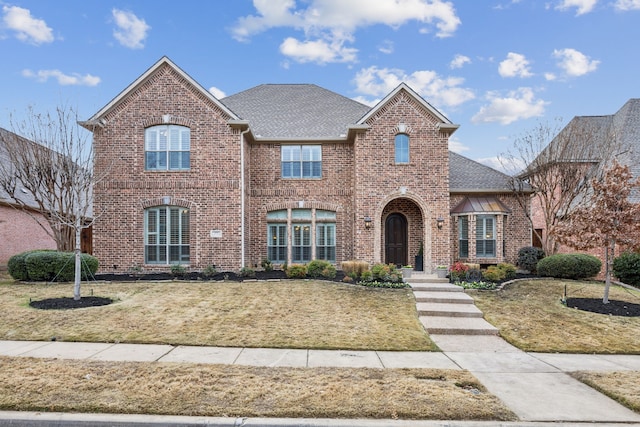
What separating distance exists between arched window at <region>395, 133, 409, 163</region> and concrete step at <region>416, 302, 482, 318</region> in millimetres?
6949

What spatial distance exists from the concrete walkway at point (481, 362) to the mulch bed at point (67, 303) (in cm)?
240

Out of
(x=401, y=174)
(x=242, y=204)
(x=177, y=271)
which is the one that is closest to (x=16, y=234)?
(x=177, y=271)

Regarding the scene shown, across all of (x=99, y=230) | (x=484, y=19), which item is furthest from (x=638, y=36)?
(x=99, y=230)

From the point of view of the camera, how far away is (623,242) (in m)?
9.63

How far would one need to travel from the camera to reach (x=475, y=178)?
55.7 ft

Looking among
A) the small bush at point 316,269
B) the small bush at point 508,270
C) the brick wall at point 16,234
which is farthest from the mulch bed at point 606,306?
the brick wall at point 16,234

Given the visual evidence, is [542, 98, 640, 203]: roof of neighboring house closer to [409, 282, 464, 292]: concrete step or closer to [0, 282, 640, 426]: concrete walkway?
[409, 282, 464, 292]: concrete step

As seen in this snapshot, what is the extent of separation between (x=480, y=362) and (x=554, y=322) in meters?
3.76

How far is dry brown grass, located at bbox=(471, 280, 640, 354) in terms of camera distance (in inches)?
284

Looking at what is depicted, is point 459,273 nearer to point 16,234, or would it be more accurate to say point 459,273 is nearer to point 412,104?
point 412,104

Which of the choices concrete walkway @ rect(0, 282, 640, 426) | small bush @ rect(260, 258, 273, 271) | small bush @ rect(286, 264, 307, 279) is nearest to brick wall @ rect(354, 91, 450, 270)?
small bush @ rect(286, 264, 307, 279)

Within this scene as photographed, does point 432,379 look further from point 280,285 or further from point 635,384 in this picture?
point 280,285

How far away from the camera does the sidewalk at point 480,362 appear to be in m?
4.18

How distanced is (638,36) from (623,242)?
32.9 feet
